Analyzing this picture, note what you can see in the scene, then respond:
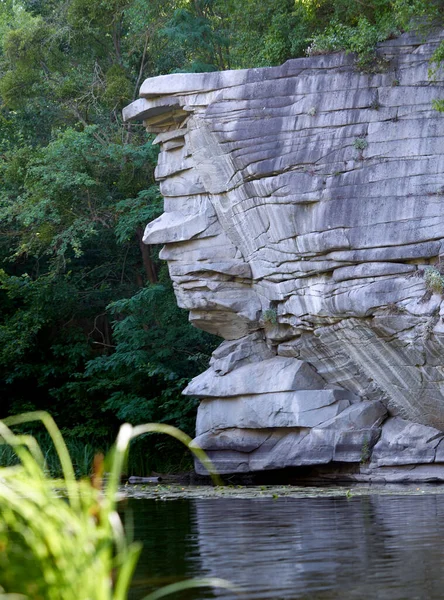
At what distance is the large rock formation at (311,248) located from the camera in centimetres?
1470

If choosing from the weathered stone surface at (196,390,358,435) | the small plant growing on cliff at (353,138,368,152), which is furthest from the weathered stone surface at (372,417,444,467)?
the small plant growing on cliff at (353,138,368,152)

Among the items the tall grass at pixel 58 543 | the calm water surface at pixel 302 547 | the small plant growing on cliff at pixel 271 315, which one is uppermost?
the small plant growing on cliff at pixel 271 315

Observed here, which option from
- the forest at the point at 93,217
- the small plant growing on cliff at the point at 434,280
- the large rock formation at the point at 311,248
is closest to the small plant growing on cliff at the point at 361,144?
the large rock formation at the point at 311,248

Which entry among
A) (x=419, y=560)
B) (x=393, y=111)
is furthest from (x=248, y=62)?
(x=419, y=560)

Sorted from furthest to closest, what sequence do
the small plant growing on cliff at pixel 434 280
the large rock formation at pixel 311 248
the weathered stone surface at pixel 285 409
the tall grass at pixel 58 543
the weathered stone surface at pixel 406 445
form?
1. the weathered stone surface at pixel 285 409
2. the weathered stone surface at pixel 406 445
3. the large rock formation at pixel 311 248
4. the small plant growing on cliff at pixel 434 280
5. the tall grass at pixel 58 543

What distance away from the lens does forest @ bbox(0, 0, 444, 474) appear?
2130 cm

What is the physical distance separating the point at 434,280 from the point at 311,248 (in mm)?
2326

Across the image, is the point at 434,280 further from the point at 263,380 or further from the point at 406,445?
the point at 263,380

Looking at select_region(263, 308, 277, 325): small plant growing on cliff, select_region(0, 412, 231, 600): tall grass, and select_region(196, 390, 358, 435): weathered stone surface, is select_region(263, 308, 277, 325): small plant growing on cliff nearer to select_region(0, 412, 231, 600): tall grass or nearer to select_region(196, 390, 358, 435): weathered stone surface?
select_region(196, 390, 358, 435): weathered stone surface

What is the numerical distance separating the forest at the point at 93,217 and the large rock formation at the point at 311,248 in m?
3.37

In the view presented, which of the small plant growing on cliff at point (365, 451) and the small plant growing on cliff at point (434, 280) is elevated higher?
the small plant growing on cliff at point (434, 280)

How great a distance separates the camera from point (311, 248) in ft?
50.5

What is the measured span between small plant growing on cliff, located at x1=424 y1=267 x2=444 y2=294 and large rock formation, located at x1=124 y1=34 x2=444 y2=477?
22 millimetres

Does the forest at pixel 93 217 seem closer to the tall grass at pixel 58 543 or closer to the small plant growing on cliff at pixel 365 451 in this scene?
the small plant growing on cliff at pixel 365 451
